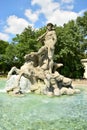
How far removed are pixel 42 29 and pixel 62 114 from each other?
2806cm

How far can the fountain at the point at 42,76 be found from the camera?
14.6m

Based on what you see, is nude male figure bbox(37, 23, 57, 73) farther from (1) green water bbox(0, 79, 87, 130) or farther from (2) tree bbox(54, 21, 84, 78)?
(2) tree bbox(54, 21, 84, 78)

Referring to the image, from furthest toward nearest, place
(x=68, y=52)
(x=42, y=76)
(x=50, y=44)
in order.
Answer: (x=68, y=52), (x=50, y=44), (x=42, y=76)

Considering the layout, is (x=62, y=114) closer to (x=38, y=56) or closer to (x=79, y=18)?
(x=38, y=56)

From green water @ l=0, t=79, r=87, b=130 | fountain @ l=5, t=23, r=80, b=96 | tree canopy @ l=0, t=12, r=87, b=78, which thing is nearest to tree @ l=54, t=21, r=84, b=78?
tree canopy @ l=0, t=12, r=87, b=78

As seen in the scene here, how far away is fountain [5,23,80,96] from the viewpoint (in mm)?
14586

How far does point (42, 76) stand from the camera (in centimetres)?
1534

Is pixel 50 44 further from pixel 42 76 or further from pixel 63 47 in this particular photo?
pixel 63 47

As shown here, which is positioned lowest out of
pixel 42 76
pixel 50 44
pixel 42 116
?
pixel 42 116

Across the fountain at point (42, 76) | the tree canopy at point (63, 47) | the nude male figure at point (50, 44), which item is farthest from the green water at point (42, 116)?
the tree canopy at point (63, 47)

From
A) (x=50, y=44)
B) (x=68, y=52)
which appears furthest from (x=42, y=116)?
(x=68, y=52)

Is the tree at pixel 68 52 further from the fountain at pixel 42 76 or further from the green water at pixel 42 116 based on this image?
the green water at pixel 42 116

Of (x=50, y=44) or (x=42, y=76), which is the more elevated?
(x=50, y=44)

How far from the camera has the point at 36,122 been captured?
25.9 ft
